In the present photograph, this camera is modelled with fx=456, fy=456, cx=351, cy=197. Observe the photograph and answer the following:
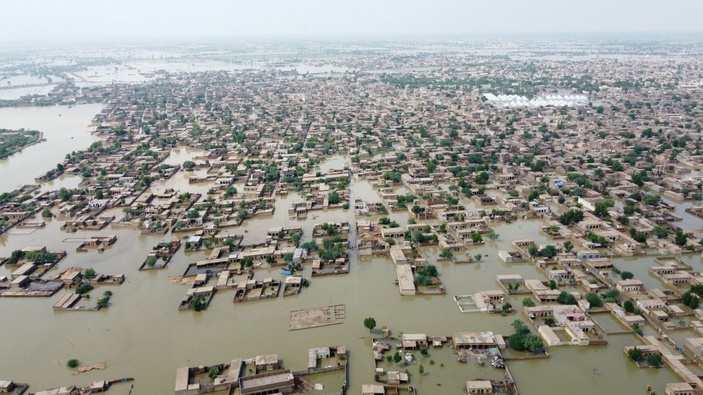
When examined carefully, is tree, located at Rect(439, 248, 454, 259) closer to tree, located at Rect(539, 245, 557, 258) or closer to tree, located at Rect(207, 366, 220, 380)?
tree, located at Rect(539, 245, 557, 258)

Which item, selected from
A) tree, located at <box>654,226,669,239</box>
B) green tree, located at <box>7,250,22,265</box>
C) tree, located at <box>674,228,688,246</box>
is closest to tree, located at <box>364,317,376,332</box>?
tree, located at <box>674,228,688,246</box>

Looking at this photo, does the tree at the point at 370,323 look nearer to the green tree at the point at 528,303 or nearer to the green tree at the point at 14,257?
the green tree at the point at 528,303

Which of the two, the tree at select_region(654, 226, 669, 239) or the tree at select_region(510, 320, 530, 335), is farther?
the tree at select_region(654, 226, 669, 239)

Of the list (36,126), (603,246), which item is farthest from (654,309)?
(36,126)

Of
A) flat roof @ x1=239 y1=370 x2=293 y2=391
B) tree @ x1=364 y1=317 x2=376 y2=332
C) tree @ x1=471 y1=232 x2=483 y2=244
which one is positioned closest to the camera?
flat roof @ x1=239 y1=370 x2=293 y2=391

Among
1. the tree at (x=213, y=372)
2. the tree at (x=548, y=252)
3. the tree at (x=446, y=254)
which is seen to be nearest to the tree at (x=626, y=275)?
the tree at (x=548, y=252)

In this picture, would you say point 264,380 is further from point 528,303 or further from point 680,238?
point 680,238

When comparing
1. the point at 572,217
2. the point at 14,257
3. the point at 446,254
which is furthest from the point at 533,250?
the point at 14,257
